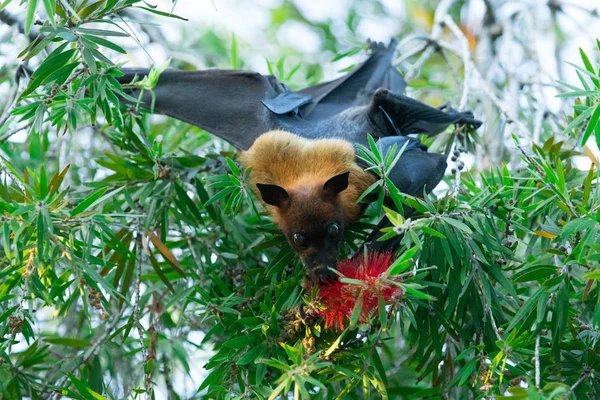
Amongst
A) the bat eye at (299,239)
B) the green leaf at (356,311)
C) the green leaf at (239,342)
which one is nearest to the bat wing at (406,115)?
the bat eye at (299,239)

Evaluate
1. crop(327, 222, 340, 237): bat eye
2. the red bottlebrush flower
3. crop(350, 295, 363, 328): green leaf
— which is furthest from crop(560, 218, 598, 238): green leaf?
crop(327, 222, 340, 237): bat eye

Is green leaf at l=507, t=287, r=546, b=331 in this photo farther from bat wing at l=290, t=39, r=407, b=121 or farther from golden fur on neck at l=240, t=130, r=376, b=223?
bat wing at l=290, t=39, r=407, b=121

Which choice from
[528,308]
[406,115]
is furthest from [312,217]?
[406,115]

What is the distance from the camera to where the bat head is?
3.76 metres

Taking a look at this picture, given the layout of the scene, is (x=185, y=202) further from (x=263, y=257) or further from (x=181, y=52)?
(x=181, y=52)

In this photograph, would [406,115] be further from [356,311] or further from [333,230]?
[356,311]

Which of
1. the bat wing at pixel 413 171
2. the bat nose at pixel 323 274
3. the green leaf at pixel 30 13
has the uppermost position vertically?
the green leaf at pixel 30 13


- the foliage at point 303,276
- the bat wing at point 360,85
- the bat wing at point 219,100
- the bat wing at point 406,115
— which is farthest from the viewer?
the bat wing at point 360,85

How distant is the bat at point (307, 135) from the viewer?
3939mm

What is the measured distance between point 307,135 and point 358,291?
2015 millimetres

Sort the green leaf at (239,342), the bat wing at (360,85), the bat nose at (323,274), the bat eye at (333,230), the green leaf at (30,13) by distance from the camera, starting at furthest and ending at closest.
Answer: the bat wing at (360,85), the bat eye at (333,230), the bat nose at (323,274), the green leaf at (239,342), the green leaf at (30,13)

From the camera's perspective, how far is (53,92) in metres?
3.41

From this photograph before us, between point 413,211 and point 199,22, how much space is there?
4.89 m

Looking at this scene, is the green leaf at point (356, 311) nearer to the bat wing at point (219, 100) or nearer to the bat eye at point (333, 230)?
the bat eye at point (333, 230)
